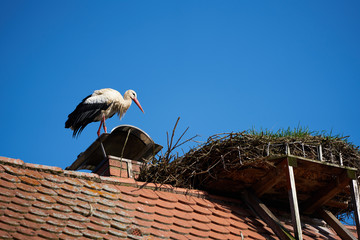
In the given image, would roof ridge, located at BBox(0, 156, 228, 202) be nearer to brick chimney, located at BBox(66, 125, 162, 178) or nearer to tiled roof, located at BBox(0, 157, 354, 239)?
tiled roof, located at BBox(0, 157, 354, 239)

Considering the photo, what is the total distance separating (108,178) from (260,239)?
1.93 metres

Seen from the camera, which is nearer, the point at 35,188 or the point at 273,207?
the point at 35,188

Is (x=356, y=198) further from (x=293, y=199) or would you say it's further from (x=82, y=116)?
(x=82, y=116)

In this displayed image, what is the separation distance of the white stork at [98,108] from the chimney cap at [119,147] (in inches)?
113

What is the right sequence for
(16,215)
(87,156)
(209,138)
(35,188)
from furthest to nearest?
(87,156) < (209,138) < (35,188) < (16,215)

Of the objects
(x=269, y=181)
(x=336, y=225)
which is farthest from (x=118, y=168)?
(x=336, y=225)

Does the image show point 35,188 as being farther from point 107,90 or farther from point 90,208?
point 107,90

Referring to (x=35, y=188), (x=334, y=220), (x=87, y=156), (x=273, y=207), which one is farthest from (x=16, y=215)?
(x=334, y=220)

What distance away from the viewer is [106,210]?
19.9 ft

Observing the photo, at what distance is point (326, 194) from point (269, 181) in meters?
0.93

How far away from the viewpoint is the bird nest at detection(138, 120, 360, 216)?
23.2 ft

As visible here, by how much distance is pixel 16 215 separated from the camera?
209 inches

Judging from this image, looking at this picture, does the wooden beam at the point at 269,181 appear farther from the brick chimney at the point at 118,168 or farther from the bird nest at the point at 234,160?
the brick chimney at the point at 118,168

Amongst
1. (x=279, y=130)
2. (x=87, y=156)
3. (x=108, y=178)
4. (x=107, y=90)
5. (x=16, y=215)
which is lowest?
(x=16, y=215)
